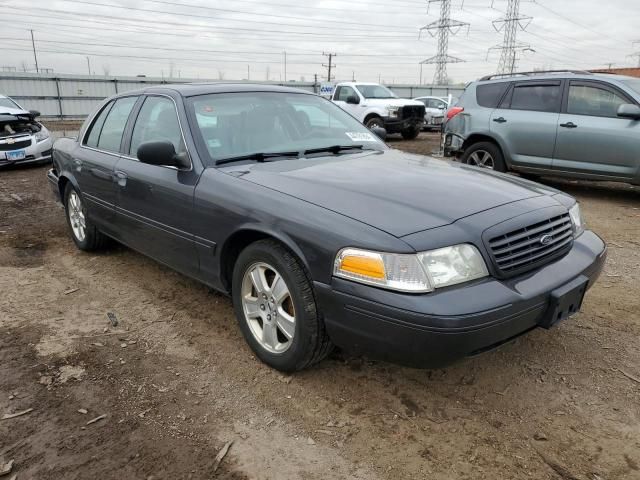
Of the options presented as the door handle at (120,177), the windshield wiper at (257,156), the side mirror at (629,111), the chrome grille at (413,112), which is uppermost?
the side mirror at (629,111)

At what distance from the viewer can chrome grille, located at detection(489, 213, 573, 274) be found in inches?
93.8

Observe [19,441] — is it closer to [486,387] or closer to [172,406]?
[172,406]

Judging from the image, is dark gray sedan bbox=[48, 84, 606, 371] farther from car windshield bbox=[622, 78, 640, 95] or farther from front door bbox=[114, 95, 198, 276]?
car windshield bbox=[622, 78, 640, 95]

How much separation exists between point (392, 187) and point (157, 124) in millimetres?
1931

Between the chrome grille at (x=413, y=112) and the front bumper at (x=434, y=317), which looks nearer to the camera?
the front bumper at (x=434, y=317)

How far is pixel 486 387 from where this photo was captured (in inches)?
108

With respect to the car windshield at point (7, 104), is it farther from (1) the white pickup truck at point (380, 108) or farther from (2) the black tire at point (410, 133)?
(2) the black tire at point (410, 133)

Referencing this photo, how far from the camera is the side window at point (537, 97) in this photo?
730cm

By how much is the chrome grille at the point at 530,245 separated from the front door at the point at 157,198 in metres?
1.84

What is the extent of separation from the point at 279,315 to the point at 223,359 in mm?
556

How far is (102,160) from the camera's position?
4.26 meters

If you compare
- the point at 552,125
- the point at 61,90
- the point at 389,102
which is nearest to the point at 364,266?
the point at 552,125

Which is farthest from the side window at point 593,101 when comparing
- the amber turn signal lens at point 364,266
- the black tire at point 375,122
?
the black tire at point 375,122

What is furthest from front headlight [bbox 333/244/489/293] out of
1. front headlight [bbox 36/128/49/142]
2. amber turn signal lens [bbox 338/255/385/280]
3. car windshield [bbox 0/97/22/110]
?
car windshield [bbox 0/97/22/110]
